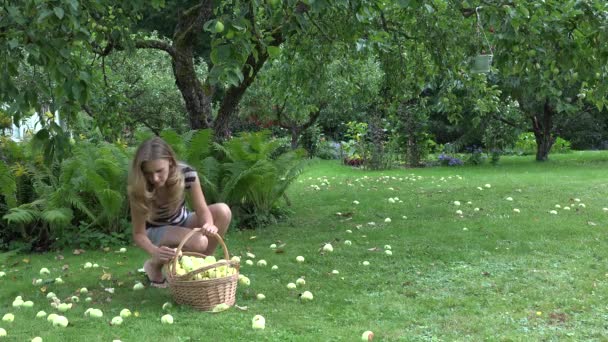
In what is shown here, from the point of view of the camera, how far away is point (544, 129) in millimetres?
16359

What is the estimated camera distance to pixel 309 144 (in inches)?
861

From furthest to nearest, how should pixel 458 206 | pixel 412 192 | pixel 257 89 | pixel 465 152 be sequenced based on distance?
pixel 465 152, pixel 257 89, pixel 412 192, pixel 458 206

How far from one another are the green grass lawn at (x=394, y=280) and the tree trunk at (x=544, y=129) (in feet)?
26.7

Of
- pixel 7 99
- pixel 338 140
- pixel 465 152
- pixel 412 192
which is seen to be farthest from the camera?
pixel 338 140

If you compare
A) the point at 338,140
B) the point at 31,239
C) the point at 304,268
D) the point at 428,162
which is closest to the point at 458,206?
the point at 304,268

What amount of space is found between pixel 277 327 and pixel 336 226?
3782 millimetres

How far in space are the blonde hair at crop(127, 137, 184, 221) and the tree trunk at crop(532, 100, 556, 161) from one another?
1415 centimetres

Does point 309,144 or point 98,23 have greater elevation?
point 98,23

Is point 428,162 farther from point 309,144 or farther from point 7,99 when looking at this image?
point 7,99

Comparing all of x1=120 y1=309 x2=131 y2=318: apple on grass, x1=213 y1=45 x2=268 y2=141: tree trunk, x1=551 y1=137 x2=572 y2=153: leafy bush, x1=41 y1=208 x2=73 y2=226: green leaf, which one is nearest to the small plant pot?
x1=213 y1=45 x2=268 y2=141: tree trunk

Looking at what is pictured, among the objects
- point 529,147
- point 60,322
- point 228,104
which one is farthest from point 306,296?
point 529,147

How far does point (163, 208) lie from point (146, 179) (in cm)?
44

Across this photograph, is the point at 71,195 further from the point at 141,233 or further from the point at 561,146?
the point at 561,146

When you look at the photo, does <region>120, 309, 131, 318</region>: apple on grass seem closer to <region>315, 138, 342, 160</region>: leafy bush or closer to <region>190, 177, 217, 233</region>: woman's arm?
<region>190, 177, 217, 233</region>: woman's arm
